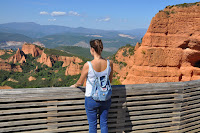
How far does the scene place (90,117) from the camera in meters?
3.08

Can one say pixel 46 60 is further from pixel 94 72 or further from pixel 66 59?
pixel 94 72

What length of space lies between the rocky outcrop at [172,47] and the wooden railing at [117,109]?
13431mm

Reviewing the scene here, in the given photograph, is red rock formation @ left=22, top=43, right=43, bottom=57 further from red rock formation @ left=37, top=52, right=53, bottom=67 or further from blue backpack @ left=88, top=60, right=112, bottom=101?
blue backpack @ left=88, top=60, right=112, bottom=101

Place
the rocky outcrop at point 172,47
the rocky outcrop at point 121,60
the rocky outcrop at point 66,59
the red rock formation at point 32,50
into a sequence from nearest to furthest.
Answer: the rocky outcrop at point 172,47
the rocky outcrop at point 121,60
the rocky outcrop at point 66,59
the red rock formation at point 32,50

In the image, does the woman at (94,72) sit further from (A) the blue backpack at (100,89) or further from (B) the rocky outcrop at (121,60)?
(B) the rocky outcrop at (121,60)

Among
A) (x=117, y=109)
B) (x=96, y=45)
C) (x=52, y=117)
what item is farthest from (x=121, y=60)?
(x=96, y=45)

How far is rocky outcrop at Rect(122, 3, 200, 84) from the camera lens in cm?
1661

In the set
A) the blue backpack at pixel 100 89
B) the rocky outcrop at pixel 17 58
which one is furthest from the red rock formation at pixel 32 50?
the blue backpack at pixel 100 89

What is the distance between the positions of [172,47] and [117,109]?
606 inches

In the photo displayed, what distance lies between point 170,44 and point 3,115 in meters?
16.9

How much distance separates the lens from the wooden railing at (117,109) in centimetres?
319

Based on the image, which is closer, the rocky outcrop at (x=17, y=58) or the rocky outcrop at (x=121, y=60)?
the rocky outcrop at (x=121, y=60)

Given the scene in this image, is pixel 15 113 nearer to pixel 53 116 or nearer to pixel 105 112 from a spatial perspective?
pixel 53 116

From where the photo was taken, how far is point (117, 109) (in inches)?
146
